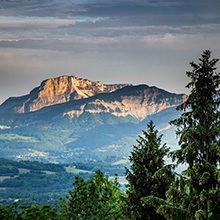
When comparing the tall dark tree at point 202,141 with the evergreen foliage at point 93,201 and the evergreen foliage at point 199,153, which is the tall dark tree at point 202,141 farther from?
the evergreen foliage at point 93,201

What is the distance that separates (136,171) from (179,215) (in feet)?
33.3

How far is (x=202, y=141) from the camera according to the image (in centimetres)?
3538

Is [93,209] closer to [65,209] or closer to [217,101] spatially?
[65,209]

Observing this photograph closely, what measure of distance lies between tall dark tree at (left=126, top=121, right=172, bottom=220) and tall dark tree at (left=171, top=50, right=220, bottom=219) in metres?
7.44

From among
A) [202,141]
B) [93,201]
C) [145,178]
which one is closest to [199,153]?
[202,141]

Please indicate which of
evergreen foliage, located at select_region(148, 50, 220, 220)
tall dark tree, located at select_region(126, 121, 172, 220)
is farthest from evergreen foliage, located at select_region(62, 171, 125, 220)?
evergreen foliage, located at select_region(148, 50, 220, 220)

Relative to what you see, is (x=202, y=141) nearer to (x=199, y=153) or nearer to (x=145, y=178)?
(x=199, y=153)

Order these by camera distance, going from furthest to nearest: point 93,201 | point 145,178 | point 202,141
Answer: point 93,201, point 145,178, point 202,141

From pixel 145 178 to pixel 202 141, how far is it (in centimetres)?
1036

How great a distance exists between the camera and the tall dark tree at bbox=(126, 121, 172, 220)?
43719mm

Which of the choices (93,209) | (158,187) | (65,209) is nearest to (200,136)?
(158,187)

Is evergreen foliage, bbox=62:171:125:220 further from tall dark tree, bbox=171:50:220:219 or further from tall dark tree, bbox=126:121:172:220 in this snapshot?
tall dark tree, bbox=171:50:220:219

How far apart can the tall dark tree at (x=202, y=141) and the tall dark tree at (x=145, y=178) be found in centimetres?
744

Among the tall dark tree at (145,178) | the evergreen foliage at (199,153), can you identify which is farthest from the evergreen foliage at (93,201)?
the evergreen foliage at (199,153)
